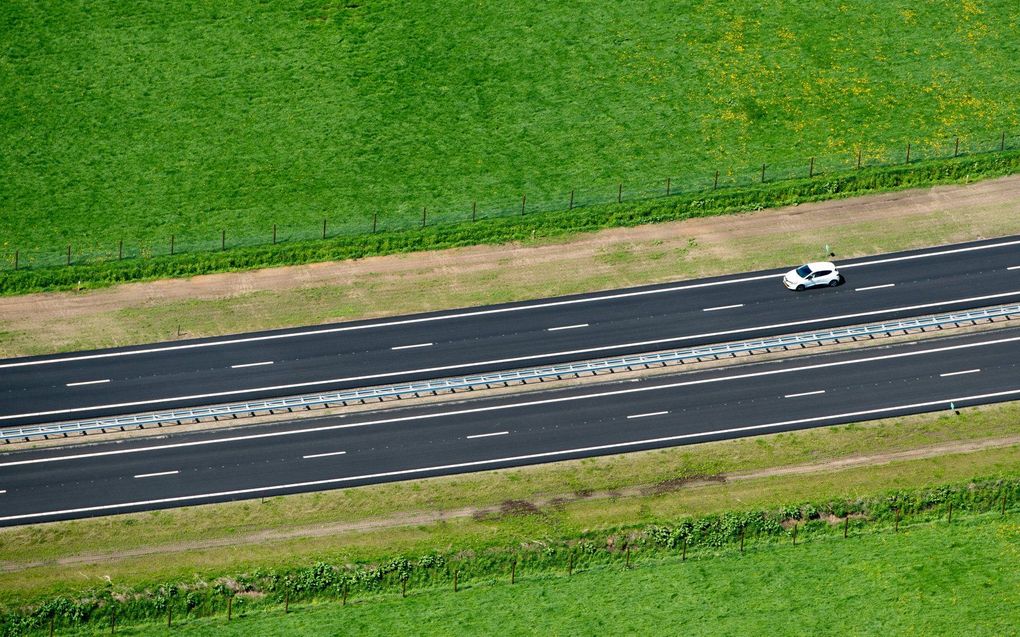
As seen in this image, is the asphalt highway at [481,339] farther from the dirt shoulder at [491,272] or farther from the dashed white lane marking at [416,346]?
the dirt shoulder at [491,272]

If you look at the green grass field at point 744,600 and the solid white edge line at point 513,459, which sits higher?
the solid white edge line at point 513,459

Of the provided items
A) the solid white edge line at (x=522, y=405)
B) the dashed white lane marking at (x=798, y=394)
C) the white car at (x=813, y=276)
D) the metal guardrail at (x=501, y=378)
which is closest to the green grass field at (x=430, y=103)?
the white car at (x=813, y=276)

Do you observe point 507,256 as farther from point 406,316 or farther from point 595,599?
point 595,599

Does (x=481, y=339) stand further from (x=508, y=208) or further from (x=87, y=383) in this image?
(x=87, y=383)

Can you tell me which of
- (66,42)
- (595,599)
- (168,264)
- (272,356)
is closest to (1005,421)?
(595,599)

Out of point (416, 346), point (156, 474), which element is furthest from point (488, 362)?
point (156, 474)
